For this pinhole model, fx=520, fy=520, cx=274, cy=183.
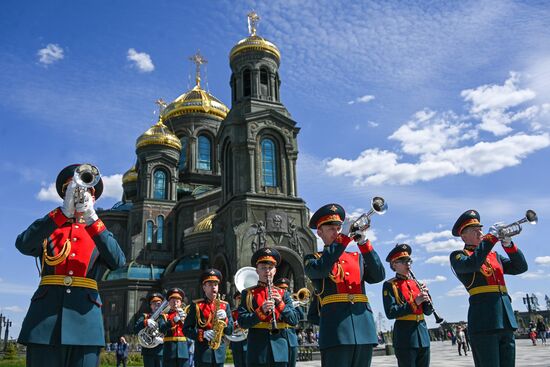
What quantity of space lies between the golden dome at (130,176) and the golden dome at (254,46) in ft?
59.4

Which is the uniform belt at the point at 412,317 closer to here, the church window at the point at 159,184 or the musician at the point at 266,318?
the musician at the point at 266,318

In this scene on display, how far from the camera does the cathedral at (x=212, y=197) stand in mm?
30641

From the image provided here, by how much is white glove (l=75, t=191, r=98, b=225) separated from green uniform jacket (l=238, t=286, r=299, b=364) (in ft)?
7.36

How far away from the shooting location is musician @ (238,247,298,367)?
5789 millimetres

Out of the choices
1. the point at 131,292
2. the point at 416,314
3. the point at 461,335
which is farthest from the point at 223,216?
the point at 416,314

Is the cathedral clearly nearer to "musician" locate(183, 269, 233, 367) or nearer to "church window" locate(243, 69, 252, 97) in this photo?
"church window" locate(243, 69, 252, 97)

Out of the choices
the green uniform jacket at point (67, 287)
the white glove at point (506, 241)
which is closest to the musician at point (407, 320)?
the white glove at point (506, 241)

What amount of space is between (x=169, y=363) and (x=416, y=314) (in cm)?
414

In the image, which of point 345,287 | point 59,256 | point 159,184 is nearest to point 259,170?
point 159,184

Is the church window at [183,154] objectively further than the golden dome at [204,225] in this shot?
Yes

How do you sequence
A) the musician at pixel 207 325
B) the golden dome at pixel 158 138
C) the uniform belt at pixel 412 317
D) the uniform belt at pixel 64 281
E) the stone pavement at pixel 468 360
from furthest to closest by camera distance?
1. the golden dome at pixel 158 138
2. the stone pavement at pixel 468 360
3. the musician at pixel 207 325
4. the uniform belt at pixel 412 317
5. the uniform belt at pixel 64 281

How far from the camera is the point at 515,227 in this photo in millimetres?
5672

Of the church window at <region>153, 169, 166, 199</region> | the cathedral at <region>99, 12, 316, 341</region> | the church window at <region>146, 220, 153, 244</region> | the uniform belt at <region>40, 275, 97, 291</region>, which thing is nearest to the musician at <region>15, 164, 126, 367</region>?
the uniform belt at <region>40, 275, 97, 291</region>

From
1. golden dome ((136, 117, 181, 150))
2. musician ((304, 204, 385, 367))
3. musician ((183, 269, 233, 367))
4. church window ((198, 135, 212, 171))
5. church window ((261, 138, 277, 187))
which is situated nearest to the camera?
musician ((304, 204, 385, 367))
